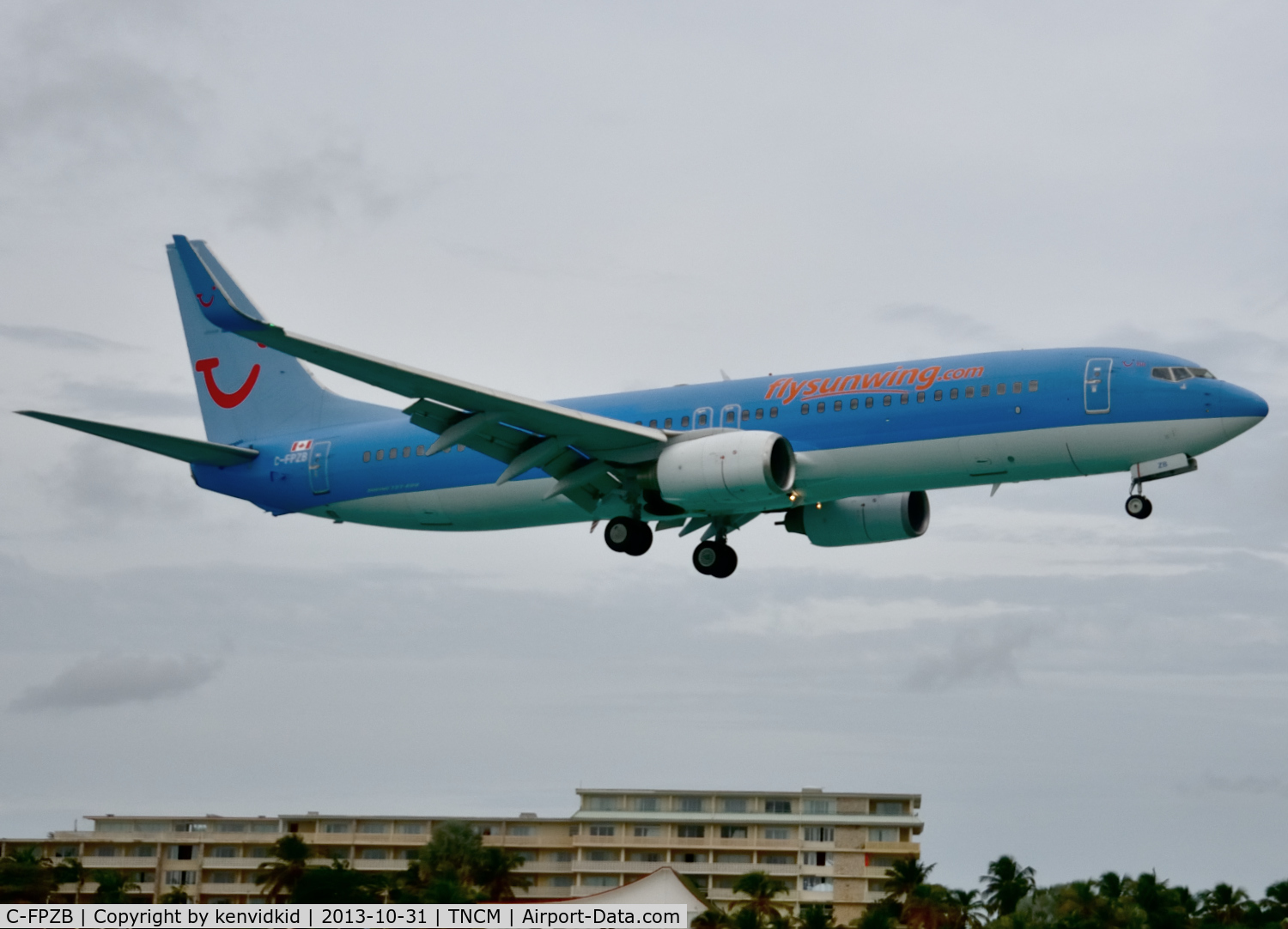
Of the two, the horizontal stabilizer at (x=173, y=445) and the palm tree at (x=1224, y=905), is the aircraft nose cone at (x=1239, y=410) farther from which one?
the palm tree at (x=1224, y=905)

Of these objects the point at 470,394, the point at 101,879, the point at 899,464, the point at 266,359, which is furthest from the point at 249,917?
the point at 101,879

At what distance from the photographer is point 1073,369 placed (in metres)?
34.5

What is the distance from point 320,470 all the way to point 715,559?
1109 centimetres

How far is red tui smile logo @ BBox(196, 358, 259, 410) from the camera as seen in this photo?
47438 mm

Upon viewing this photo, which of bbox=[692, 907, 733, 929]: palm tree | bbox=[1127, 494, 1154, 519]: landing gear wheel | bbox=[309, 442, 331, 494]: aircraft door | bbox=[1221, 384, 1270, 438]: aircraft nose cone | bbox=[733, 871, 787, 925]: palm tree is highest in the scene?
bbox=[309, 442, 331, 494]: aircraft door

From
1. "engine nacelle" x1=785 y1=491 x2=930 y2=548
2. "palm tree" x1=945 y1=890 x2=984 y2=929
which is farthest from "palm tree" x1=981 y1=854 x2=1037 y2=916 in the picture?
"engine nacelle" x1=785 y1=491 x2=930 y2=548

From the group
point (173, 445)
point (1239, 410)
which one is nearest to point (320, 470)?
point (173, 445)

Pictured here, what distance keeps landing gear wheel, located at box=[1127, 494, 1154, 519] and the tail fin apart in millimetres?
20490

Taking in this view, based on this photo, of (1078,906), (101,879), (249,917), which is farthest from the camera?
(101,879)

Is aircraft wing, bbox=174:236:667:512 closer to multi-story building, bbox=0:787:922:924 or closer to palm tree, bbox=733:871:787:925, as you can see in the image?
palm tree, bbox=733:871:787:925

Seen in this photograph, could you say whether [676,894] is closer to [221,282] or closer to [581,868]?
[221,282]

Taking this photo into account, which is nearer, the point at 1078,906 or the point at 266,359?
the point at 266,359

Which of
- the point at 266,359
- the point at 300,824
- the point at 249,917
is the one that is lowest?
the point at 249,917

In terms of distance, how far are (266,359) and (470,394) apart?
1496 cm
